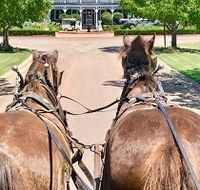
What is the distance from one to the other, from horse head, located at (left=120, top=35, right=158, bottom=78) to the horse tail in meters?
2.12

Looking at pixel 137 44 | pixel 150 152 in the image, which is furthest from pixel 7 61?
pixel 150 152

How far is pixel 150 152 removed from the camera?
4.11 meters

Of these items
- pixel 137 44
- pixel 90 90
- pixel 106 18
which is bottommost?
pixel 90 90

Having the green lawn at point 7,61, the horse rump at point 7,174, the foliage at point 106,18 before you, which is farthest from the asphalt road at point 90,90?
the foliage at point 106,18

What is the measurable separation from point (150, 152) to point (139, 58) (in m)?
2.25

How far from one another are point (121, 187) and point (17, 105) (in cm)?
185

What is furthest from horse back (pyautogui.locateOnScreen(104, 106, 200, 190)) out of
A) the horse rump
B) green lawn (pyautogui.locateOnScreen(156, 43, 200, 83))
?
green lawn (pyautogui.locateOnScreen(156, 43, 200, 83))

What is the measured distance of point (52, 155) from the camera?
462 centimetres

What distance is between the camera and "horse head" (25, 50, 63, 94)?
6160 mm

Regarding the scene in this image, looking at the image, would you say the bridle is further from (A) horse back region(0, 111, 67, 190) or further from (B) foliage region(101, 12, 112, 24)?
(B) foliage region(101, 12, 112, 24)

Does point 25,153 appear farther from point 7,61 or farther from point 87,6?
point 87,6

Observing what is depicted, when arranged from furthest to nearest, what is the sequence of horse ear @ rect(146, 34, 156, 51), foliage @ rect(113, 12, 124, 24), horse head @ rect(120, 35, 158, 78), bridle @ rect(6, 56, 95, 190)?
foliage @ rect(113, 12, 124, 24) < horse ear @ rect(146, 34, 156, 51) < horse head @ rect(120, 35, 158, 78) < bridle @ rect(6, 56, 95, 190)

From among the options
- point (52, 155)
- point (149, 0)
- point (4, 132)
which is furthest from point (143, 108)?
point (149, 0)

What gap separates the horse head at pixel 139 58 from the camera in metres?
6.07
